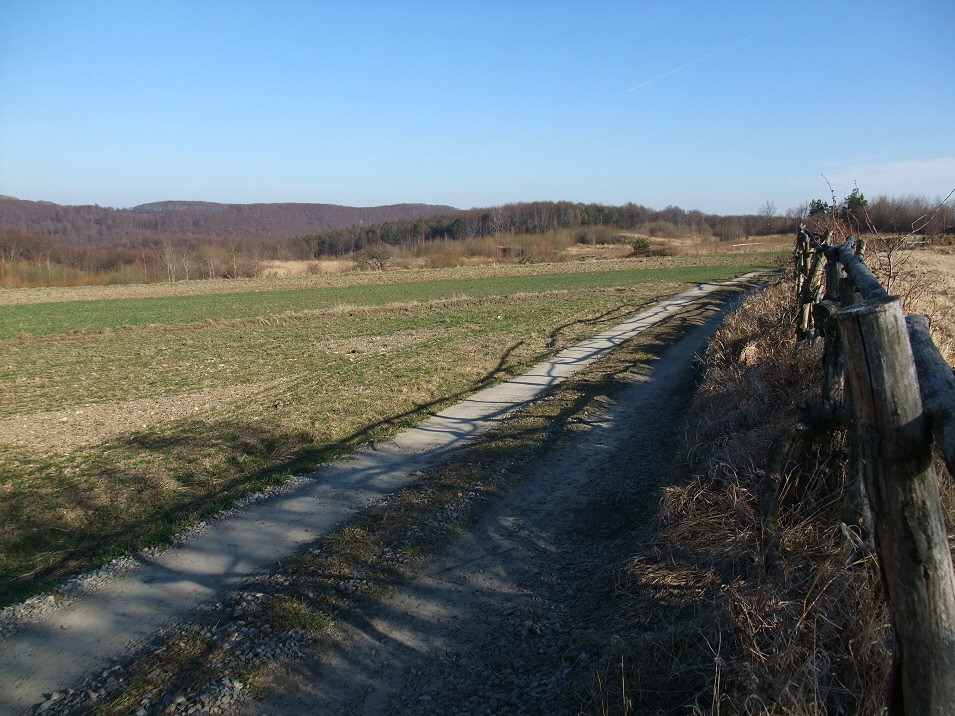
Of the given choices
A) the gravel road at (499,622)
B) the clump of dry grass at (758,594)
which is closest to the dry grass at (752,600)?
the clump of dry grass at (758,594)

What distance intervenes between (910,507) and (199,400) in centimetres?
1169

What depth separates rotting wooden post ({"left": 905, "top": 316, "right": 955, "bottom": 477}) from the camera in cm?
168

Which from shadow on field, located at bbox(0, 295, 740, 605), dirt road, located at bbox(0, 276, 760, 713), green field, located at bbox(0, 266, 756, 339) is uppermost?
dirt road, located at bbox(0, 276, 760, 713)

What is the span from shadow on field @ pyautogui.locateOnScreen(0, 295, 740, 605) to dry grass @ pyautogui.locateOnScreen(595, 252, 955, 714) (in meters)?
3.16

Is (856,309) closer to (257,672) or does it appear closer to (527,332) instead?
(257,672)

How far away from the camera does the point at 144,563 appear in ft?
16.6

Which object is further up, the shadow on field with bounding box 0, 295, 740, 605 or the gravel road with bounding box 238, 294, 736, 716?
the gravel road with bounding box 238, 294, 736, 716

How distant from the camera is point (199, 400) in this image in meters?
11.6

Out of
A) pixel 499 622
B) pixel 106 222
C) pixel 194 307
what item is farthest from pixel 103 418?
pixel 106 222

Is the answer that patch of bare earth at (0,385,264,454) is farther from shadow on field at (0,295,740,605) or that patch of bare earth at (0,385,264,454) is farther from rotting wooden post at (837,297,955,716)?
rotting wooden post at (837,297,955,716)

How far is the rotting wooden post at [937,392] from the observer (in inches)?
66.2

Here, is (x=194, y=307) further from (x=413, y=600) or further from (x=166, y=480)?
(x=413, y=600)

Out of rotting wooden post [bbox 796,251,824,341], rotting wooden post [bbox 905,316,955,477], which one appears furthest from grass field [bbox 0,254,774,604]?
rotting wooden post [bbox 905,316,955,477]

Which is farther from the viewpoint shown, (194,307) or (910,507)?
(194,307)
